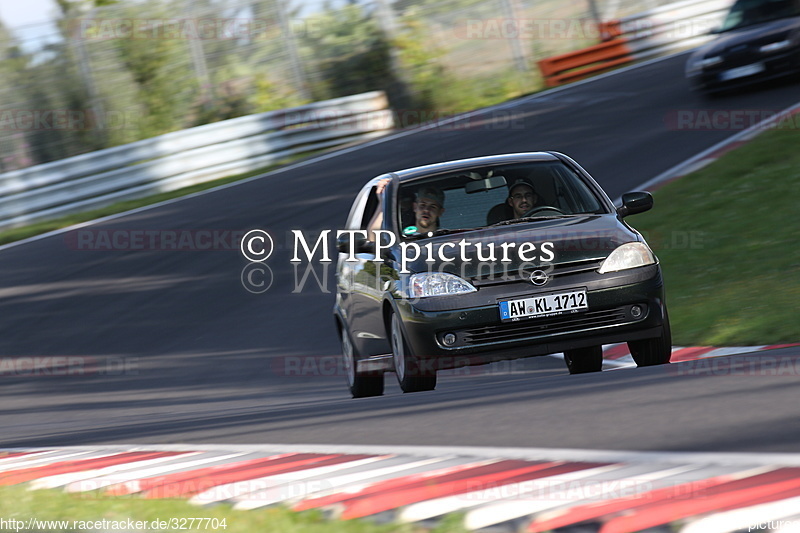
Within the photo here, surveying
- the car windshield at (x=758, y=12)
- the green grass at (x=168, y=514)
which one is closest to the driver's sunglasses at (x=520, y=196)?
the green grass at (x=168, y=514)

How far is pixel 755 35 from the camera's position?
1842 centimetres

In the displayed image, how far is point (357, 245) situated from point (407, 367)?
1.07 meters

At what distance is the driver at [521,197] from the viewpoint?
841cm

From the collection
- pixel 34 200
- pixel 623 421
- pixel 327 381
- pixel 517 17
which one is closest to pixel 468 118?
pixel 517 17

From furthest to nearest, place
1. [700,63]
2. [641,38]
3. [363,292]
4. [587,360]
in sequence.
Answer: [641,38]
[700,63]
[587,360]
[363,292]

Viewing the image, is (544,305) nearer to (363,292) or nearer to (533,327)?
(533,327)

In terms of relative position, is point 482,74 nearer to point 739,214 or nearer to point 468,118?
point 468,118

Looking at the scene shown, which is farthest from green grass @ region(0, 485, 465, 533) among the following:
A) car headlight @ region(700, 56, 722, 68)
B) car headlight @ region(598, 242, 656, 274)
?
car headlight @ region(700, 56, 722, 68)

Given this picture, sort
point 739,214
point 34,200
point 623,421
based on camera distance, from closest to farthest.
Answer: point 623,421
point 739,214
point 34,200

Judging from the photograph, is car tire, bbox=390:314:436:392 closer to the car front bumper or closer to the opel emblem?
the car front bumper

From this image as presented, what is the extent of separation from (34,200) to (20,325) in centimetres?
622

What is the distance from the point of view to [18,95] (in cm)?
2128

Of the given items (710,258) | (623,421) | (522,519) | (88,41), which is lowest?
(710,258)

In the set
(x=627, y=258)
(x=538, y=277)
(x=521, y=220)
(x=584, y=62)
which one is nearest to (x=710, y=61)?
(x=584, y=62)
